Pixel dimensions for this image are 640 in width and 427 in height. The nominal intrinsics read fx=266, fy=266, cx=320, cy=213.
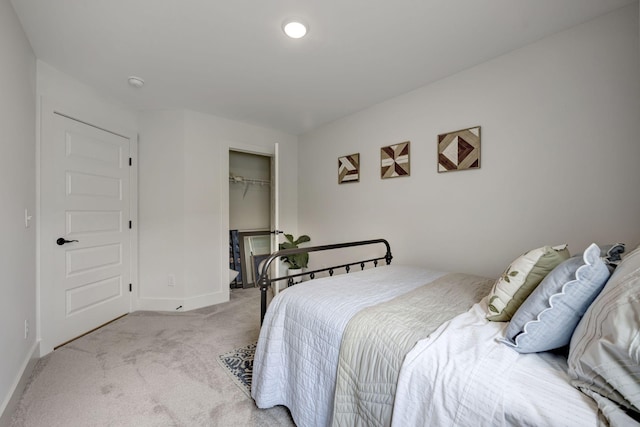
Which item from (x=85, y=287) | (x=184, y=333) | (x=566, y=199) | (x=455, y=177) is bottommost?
(x=184, y=333)

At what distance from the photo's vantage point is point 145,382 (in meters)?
1.80

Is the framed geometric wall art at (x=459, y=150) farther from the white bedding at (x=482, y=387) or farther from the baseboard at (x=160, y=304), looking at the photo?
the baseboard at (x=160, y=304)

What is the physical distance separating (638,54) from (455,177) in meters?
1.20

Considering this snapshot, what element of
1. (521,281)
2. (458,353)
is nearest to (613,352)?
(458,353)

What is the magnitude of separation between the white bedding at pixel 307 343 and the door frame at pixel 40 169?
79.6 inches

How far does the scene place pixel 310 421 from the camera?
1.30 meters

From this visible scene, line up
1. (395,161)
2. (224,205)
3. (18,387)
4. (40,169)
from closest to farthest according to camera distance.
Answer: (18,387) → (40,169) → (395,161) → (224,205)

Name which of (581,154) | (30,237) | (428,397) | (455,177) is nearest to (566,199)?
(581,154)

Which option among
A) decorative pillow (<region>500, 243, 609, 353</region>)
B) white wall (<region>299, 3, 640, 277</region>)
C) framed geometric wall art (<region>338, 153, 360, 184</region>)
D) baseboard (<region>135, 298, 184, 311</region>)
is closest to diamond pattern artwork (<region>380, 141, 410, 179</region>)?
white wall (<region>299, 3, 640, 277</region>)

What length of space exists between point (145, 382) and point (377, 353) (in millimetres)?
1700

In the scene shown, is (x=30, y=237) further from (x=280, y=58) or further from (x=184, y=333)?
(x=280, y=58)

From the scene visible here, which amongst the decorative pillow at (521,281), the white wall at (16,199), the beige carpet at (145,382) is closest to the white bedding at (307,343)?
the beige carpet at (145,382)

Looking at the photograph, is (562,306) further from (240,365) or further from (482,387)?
(240,365)

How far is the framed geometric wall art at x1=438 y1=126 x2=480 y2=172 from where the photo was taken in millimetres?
2193
